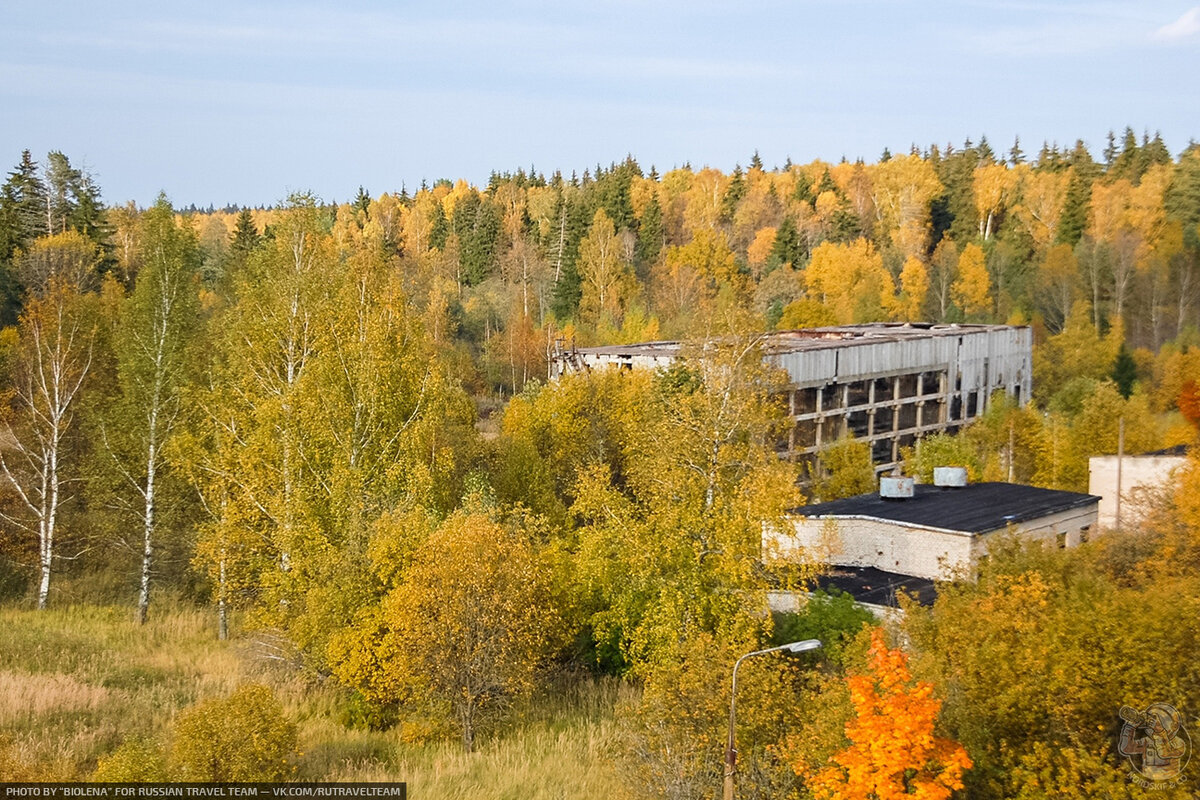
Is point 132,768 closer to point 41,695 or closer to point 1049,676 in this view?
point 41,695

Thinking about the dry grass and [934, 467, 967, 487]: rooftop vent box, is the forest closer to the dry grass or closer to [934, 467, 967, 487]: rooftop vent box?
the dry grass

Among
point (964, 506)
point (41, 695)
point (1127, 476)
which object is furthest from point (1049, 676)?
point (1127, 476)

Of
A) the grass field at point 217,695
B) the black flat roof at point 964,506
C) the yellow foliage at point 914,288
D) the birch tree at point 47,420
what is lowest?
the grass field at point 217,695

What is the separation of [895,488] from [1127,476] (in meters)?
12.4

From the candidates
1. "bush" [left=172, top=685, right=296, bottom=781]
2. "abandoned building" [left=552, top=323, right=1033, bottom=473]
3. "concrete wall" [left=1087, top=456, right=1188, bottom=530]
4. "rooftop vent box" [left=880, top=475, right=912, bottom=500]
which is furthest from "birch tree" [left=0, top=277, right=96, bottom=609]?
"concrete wall" [left=1087, top=456, right=1188, bottom=530]

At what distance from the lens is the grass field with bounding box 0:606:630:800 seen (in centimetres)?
2184

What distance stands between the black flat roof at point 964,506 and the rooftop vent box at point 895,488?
180mm

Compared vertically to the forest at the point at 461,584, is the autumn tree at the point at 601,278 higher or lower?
higher

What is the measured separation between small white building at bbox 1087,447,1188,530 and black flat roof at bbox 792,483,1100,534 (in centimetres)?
378

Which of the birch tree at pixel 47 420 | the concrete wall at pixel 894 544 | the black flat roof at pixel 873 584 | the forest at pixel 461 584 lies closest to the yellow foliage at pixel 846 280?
the forest at pixel 461 584

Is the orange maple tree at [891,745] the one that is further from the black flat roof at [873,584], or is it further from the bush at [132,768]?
the bush at [132,768]

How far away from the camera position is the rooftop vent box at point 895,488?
116 feet

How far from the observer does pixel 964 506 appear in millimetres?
34750

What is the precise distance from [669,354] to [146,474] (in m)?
26.0
